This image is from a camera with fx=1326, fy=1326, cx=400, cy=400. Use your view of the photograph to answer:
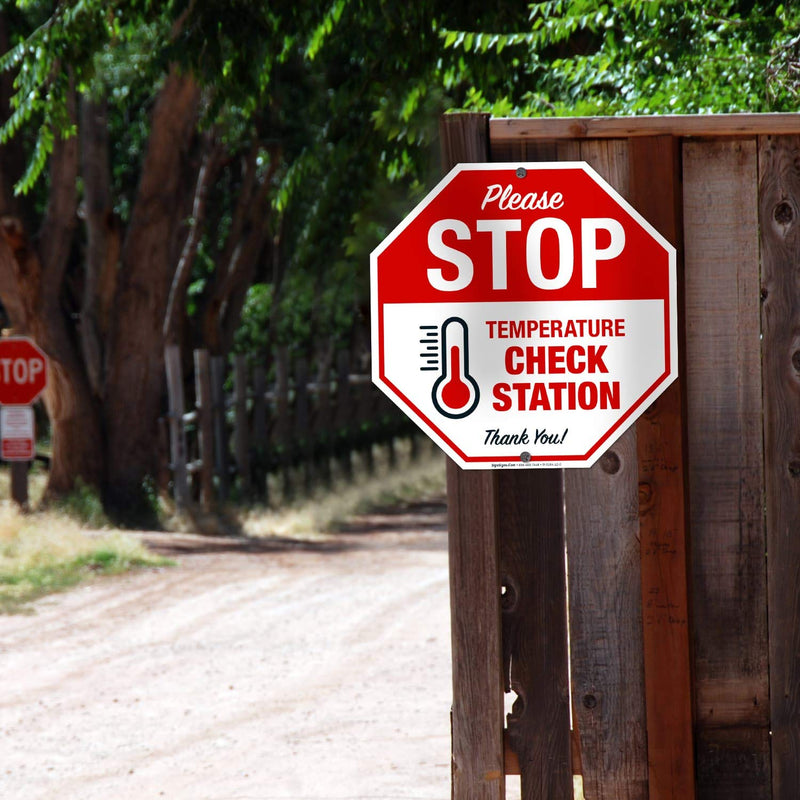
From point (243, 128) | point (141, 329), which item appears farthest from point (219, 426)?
point (243, 128)

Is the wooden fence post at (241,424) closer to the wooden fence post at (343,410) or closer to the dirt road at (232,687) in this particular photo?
the wooden fence post at (343,410)

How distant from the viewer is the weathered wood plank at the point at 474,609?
3.12 meters

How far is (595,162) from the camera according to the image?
3.18 metres

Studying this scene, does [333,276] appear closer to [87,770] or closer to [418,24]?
[418,24]

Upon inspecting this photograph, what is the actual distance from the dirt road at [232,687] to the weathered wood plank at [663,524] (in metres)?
2.10

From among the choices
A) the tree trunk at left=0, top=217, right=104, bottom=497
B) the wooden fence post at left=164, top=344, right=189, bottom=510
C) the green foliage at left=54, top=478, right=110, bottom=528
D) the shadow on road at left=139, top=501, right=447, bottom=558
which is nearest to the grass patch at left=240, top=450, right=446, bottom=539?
the shadow on road at left=139, top=501, right=447, bottom=558

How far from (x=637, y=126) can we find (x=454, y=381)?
75 centimetres

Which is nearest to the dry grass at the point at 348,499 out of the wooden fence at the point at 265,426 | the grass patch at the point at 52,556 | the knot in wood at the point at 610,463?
the wooden fence at the point at 265,426

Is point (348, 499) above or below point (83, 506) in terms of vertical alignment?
below

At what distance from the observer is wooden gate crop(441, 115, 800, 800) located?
3.14 metres

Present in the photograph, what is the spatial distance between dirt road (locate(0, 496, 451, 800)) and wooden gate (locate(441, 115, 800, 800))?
2016 millimetres

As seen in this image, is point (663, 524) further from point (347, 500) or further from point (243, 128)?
point (347, 500)

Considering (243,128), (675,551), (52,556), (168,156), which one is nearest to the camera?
(675,551)

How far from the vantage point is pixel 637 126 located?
314 cm
